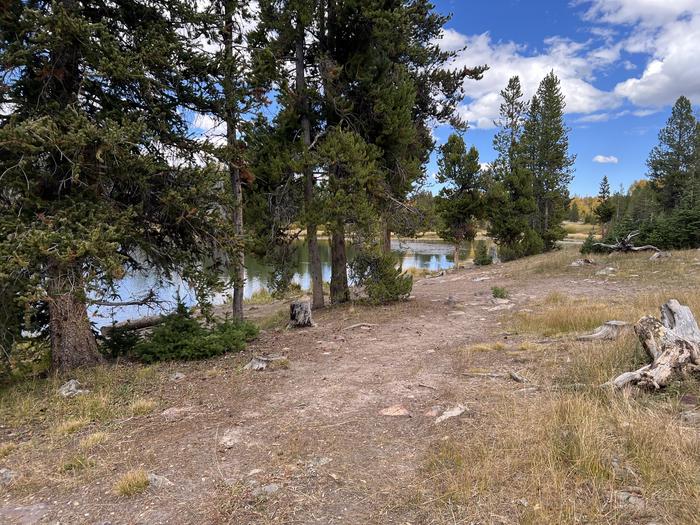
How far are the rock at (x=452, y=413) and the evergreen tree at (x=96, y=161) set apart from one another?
419 cm

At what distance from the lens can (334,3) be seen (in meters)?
10.2

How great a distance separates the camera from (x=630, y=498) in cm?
255

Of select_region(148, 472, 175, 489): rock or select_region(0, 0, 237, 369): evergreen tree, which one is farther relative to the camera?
select_region(0, 0, 237, 369): evergreen tree

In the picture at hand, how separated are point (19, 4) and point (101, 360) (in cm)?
514

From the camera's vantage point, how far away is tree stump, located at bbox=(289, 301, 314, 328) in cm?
970

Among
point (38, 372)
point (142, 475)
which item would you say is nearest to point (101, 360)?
point (38, 372)

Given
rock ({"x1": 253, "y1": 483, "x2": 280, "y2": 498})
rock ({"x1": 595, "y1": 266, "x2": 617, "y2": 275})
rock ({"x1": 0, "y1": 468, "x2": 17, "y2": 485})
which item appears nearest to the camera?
rock ({"x1": 253, "y1": 483, "x2": 280, "y2": 498})

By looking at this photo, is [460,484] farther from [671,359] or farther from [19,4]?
[19,4]

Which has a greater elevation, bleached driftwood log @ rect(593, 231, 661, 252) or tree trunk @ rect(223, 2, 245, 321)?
tree trunk @ rect(223, 2, 245, 321)

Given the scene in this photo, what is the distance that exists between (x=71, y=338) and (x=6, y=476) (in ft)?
10.9

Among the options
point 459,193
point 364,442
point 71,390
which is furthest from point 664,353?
point 459,193

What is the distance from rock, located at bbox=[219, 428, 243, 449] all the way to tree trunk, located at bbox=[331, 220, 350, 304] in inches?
304

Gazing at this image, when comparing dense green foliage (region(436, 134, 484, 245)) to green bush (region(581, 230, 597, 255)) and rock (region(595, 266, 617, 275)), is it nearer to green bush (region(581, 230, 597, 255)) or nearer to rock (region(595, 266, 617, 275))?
green bush (region(581, 230, 597, 255))

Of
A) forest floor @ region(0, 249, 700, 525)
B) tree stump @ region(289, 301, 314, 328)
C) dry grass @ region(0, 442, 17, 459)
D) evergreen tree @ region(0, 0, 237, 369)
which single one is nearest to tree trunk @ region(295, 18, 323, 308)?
tree stump @ region(289, 301, 314, 328)
